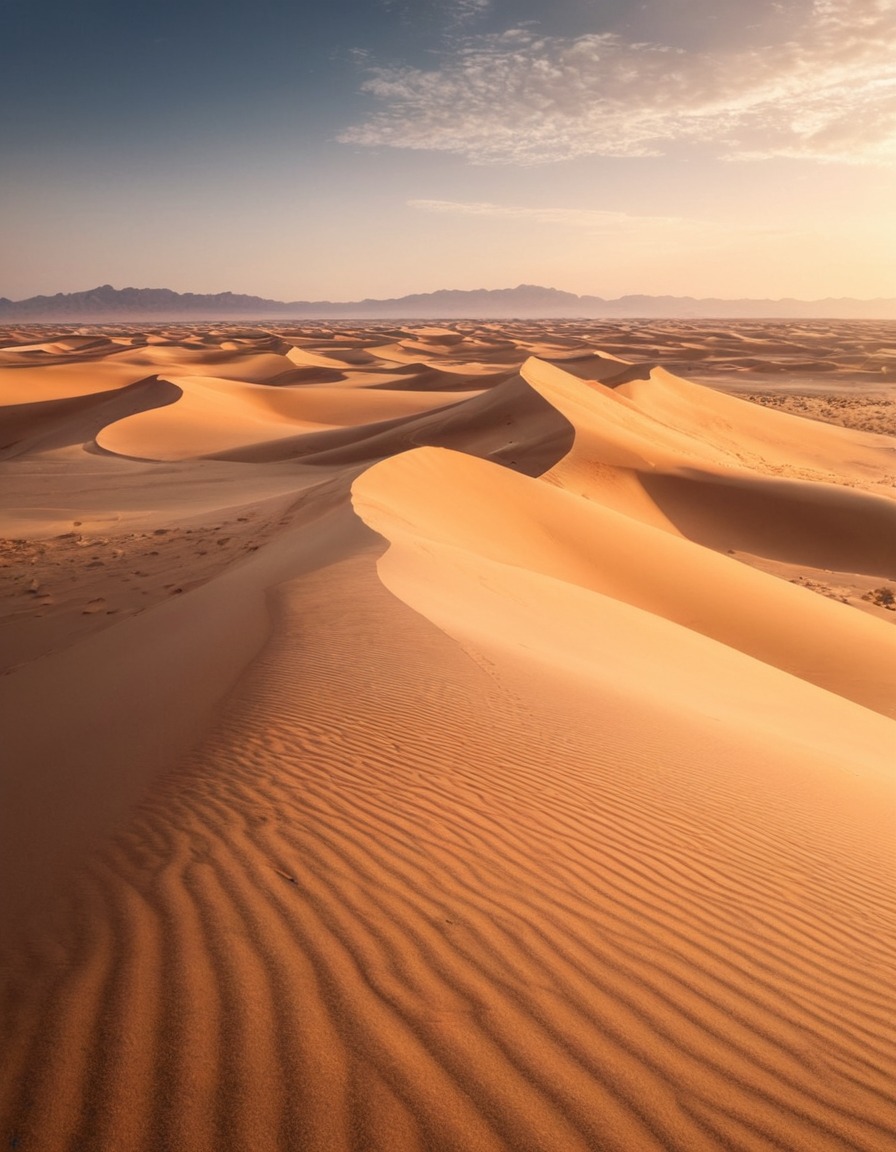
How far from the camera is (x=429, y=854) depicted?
2996mm

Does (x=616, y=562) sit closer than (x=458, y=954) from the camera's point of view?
No

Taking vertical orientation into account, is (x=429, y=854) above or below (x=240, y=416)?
below

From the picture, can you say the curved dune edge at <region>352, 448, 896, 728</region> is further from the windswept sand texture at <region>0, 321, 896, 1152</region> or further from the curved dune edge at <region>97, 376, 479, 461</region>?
the curved dune edge at <region>97, 376, 479, 461</region>

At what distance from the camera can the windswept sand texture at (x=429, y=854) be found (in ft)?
6.27

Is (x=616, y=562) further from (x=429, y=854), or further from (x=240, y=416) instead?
(x=240, y=416)

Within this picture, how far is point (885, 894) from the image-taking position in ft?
11.5

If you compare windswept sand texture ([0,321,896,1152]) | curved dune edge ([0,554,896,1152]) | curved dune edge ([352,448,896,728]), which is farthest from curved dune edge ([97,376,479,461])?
curved dune edge ([0,554,896,1152])

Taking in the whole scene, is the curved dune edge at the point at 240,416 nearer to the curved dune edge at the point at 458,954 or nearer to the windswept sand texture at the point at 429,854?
the windswept sand texture at the point at 429,854

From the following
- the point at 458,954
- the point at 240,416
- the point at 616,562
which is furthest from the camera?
the point at 240,416

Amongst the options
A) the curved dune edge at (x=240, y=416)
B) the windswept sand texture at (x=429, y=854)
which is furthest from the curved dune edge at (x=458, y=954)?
the curved dune edge at (x=240, y=416)

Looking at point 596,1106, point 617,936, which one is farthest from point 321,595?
point 596,1106

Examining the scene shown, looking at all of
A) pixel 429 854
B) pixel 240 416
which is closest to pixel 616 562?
pixel 429 854

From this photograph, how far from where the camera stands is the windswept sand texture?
1.91 m

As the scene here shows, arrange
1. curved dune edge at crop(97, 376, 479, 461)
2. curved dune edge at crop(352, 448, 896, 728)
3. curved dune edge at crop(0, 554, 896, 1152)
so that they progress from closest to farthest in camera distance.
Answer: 1. curved dune edge at crop(0, 554, 896, 1152)
2. curved dune edge at crop(352, 448, 896, 728)
3. curved dune edge at crop(97, 376, 479, 461)
